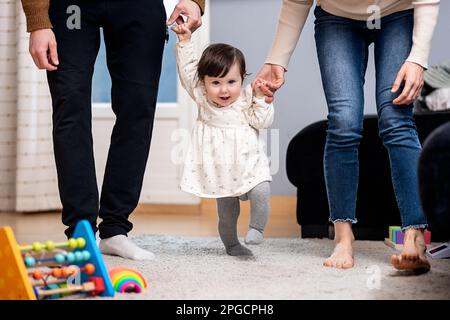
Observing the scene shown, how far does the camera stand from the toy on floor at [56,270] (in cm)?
140

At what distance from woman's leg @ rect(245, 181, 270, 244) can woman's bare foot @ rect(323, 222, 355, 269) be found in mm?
191

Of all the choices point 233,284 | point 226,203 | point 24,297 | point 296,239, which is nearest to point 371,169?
point 296,239

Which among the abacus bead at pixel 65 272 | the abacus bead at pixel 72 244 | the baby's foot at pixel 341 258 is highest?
the abacus bead at pixel 72 244

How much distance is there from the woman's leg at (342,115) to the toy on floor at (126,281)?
20.4 inches

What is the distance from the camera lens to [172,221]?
3023 mm

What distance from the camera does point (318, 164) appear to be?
238 centimetres

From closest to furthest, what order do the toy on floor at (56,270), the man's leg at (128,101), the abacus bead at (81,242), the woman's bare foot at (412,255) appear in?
the toy on floor at (56,270) → the abacus bead at (81,242) → the woman's bare foot at (412,255) → the man's leg at (128,101)

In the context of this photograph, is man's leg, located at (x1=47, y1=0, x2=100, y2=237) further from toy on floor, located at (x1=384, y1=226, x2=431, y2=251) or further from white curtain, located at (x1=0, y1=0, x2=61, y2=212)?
white curtain, located at (x1=0, y1=0, x2=61, y2=212)

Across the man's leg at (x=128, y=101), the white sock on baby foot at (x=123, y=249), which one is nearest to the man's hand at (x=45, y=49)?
the man's leg at (x=128, y=101)

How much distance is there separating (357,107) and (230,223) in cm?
46

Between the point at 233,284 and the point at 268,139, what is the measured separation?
170 cm

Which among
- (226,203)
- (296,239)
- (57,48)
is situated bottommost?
(296,239)

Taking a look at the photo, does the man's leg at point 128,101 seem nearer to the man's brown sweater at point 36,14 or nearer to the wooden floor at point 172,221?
the man's brown sweater at point 36,14
